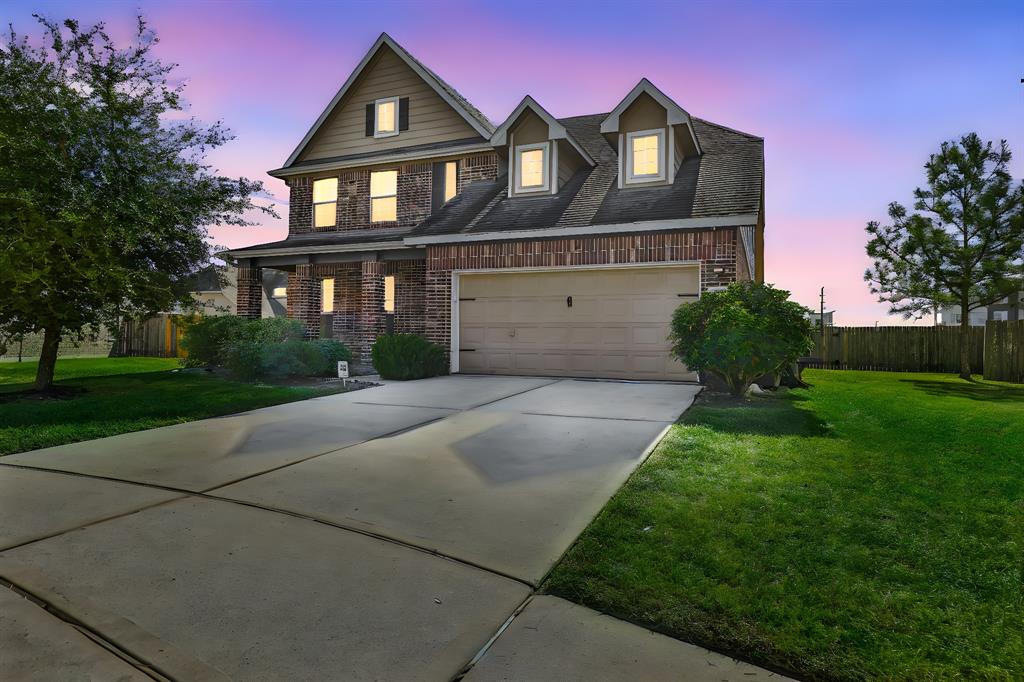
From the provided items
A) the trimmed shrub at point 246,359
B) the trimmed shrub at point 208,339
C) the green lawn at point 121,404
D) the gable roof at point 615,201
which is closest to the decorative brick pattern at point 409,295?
the gable roof at point 615,201

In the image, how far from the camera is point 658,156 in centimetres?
1314

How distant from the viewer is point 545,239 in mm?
12484

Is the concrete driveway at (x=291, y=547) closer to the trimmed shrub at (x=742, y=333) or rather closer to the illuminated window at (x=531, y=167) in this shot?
the trimmed shrub at (x=742, y=333)

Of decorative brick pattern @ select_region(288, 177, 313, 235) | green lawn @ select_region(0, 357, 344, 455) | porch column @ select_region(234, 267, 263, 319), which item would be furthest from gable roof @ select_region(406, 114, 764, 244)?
porch column @ select_region(234, 267, 263, 319)

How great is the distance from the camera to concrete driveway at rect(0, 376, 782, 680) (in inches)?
92.5

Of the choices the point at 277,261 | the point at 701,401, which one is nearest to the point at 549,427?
the point at 701,401

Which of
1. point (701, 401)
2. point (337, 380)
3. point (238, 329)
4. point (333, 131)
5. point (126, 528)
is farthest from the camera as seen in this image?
point (333, 131)

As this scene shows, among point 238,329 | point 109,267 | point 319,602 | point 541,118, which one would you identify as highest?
point 541,118

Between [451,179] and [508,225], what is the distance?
4.04 metres

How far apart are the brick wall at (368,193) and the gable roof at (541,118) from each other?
143cm

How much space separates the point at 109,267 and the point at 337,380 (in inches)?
184

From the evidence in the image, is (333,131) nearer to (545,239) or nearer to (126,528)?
(545,239)

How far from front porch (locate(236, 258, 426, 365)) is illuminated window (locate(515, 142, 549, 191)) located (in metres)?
3.55

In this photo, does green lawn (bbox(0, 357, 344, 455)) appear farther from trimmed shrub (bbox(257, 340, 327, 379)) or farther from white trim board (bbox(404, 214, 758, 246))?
white trim board (bbox(404, 214, 758, 246))
